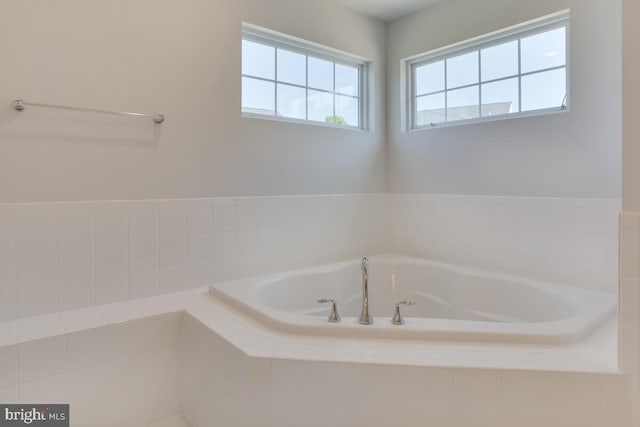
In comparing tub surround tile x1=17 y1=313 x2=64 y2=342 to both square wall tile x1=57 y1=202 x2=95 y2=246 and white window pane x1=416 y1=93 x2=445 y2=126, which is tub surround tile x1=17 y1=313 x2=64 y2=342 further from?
white window pane x1=416 y1=93 x2=445 y2=126

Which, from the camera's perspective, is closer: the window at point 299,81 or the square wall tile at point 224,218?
the square wall tile at point 224,218

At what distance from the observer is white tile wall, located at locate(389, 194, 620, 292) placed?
2084 millimetres

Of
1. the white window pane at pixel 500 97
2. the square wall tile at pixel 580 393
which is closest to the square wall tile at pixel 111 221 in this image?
the square wall tile at pixel 580 393

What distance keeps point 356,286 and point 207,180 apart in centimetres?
123

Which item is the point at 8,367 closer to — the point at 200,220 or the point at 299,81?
the point at 200,220

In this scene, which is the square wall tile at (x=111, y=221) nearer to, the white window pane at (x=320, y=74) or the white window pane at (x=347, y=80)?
the white window pane at (x=320, y=74)

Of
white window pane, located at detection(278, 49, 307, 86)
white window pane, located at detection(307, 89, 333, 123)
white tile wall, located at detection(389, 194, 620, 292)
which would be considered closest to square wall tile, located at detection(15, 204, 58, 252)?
white window pane, located at detection(278, 49, 307, 86)

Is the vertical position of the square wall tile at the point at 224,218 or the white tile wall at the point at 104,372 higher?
the square wall tile at the point at 224,218

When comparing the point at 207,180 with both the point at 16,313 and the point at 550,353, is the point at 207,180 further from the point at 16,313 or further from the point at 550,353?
the point at 550,353

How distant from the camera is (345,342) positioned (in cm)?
149

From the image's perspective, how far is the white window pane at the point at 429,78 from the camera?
2947 millimetres

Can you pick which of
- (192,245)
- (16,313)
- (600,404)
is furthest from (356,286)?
(16,313)

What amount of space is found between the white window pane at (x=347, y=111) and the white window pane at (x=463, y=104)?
71 centimetres

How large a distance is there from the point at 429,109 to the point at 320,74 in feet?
2.90
